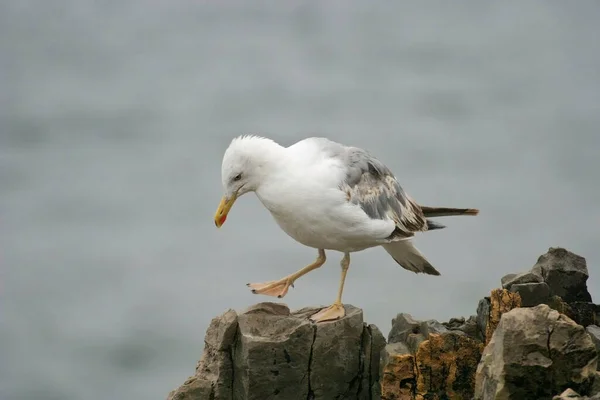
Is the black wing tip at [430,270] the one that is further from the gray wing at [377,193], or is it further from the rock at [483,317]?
the rock at [483,317]

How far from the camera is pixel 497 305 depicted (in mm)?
8891

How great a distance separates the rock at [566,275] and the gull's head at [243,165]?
2.57 meters

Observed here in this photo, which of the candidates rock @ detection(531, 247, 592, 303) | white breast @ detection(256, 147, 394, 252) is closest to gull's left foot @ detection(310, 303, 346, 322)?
white breast @ detection(256, 147, 394, 252)

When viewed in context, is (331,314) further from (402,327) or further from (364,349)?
(402,327)

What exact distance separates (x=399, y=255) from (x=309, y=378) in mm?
2105

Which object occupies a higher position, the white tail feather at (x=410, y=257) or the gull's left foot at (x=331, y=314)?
the white tail feather at (x=410, y=257)

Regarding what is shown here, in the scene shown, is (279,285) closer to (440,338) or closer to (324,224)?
(324,224)

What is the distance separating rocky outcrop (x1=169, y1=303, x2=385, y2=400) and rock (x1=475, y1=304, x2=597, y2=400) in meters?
2.04

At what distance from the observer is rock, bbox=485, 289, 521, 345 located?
8.87m

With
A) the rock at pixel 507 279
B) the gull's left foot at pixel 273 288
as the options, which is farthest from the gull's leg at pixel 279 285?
the rock at pixel 507 279

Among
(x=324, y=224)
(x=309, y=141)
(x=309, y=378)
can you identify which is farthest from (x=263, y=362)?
(x=309, y=141)

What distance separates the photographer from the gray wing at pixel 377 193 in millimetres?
9891

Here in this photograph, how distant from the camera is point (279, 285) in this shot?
1050 cm

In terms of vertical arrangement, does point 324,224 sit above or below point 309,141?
below
